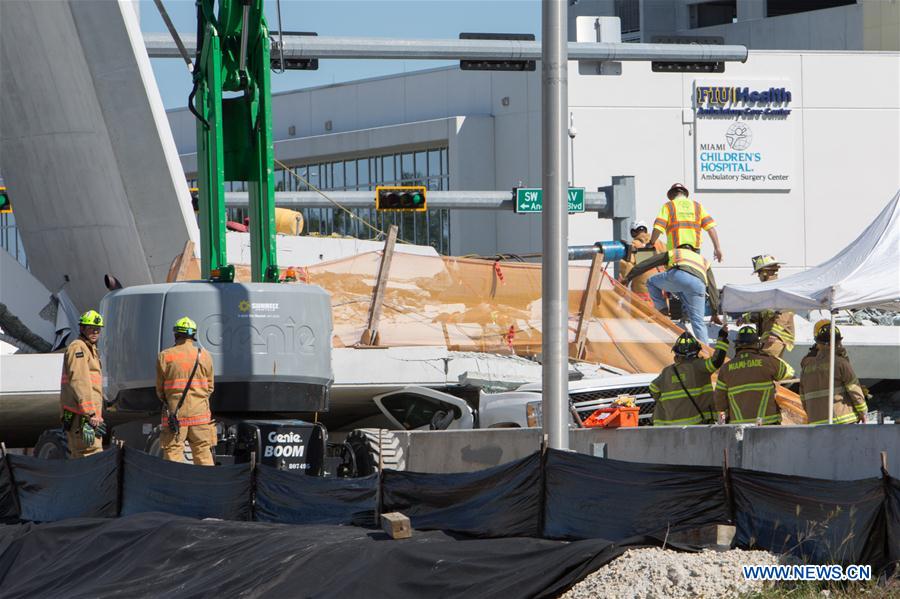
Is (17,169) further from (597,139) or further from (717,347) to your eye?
(597,139)

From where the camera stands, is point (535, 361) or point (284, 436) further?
point (535, 361)

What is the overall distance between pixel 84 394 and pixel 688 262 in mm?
8611

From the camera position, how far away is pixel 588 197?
30312 millimetres

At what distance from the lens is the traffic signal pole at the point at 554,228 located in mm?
12281

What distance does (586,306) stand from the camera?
21328 millimetres

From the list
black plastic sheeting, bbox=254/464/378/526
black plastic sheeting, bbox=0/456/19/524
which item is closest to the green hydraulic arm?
black plastic sheeting, bbox=0/456/19/524

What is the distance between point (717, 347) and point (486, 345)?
5965mm

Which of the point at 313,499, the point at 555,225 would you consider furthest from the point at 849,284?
the point at 313,499

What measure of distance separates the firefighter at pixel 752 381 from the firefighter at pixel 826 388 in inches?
13.8

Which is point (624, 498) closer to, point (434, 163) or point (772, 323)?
point (772, 323)

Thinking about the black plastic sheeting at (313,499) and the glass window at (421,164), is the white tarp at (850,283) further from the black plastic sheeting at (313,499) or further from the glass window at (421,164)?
the glass window at (421,164)

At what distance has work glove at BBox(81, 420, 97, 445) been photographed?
15.6 metres

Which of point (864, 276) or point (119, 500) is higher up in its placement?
point (864, 276)

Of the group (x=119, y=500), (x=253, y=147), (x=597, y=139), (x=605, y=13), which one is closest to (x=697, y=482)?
(x=119, y=500)
